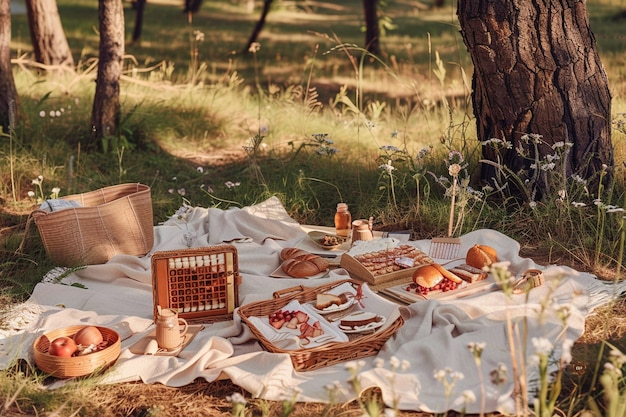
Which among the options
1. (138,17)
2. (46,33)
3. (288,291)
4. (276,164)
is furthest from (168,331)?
(138,17)

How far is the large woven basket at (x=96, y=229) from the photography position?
4926 mm

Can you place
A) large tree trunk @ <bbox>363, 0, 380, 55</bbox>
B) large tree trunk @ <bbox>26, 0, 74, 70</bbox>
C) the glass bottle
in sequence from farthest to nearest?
large tree trunk @ <bbox>363, 0, 380, 55</bbox> → large tree trunk @ <bbox>26, 0, 74, 70</bbox> → the glass bottle

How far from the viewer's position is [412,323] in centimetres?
407

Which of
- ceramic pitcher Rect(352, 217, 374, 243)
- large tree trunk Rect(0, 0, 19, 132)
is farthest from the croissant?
large tree trunk Rect(0, 0, 19, 132)

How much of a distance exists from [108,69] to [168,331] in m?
3.60

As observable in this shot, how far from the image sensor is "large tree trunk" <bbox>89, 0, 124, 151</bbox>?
6852 millimetres

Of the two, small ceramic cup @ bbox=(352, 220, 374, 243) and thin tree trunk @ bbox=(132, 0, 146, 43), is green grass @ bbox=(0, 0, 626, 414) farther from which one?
thin tree trunk @ bbox=(132, 0, 146, 43)

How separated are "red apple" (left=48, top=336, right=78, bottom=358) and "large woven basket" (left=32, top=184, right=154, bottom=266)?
1298 millimetres

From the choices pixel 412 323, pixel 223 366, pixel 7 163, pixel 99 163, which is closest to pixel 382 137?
pixel 99 163

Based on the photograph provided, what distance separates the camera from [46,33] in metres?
9.46

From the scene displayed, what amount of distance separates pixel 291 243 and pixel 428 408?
6.97 feet

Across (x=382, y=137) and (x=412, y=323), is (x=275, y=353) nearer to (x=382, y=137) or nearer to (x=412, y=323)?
(x=412, y=323)

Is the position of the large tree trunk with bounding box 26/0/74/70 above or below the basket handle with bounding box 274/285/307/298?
above

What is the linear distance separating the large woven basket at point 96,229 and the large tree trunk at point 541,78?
231 cm
